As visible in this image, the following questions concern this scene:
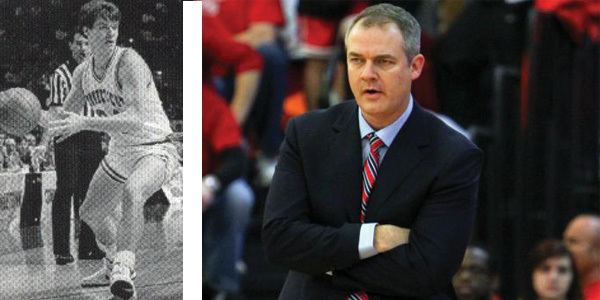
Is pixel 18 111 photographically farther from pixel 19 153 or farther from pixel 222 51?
pixel 222 51

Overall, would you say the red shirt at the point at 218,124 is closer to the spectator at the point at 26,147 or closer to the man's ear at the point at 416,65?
the man's ear at the point at 416,65

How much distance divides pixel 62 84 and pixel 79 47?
11 cm

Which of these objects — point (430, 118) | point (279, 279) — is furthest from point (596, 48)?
point (430, 118)

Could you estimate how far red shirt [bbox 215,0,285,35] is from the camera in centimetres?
771

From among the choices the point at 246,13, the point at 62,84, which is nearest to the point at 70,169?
the point at 62,84

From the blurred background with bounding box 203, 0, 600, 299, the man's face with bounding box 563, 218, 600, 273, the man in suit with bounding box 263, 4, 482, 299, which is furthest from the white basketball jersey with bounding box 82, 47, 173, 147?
the man's face with bounding box 563, 218, 600, 273

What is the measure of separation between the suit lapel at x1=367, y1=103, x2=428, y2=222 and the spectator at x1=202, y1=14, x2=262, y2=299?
10.3 ft

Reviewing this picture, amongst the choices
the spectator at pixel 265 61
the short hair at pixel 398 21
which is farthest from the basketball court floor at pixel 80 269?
the spectator at pixel 265 61

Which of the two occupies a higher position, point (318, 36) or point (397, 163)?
point (318, 36)

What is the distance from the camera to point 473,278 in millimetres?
6812

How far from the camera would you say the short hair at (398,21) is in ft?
12.1

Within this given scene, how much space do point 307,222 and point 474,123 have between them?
382 centimetres

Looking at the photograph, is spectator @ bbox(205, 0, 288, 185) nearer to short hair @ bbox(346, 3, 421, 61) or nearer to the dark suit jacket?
the dark suit jacket

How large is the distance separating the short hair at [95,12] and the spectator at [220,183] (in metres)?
3.35
